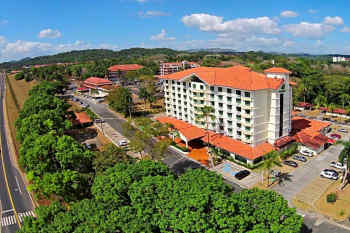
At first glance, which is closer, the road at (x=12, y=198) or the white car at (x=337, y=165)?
the road at (x=12, y=198)

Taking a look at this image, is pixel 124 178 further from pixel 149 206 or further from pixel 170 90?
pixel 170 90

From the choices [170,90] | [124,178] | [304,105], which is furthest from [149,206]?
[304,105]

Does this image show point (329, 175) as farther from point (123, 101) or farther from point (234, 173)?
point (123, 101)

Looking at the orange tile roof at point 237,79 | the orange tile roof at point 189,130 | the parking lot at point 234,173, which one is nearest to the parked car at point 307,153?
the parking lot at point 234,173

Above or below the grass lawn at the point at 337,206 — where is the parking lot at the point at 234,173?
above

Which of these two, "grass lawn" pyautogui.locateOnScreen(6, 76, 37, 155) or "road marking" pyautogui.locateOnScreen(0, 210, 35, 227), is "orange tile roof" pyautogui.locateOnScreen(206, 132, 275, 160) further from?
"grass lawn" pyautogui.locateOnScreen(6, 76, 37, 155)

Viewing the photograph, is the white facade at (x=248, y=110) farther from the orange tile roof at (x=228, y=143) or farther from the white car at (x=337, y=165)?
the white car at (x=337, y=165)

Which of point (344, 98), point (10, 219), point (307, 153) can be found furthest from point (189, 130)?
point (344, 98)
